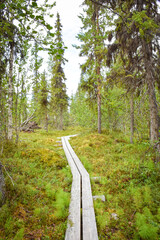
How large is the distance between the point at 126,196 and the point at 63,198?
2.62m

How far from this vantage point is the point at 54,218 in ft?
12.1

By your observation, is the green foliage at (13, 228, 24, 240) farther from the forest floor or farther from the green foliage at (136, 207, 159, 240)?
the green foliage at (136, 207, 159, 240)

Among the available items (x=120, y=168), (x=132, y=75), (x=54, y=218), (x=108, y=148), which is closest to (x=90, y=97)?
(x=108, y=148)

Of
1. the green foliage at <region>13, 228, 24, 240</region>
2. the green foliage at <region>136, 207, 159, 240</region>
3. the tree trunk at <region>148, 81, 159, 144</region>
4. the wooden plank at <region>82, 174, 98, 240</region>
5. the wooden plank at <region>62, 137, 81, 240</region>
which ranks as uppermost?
the tree trunk at <region>148, 81, 159, 144</region>

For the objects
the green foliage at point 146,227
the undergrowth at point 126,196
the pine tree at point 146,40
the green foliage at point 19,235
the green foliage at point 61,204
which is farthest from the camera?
the pine tree at point 146,40

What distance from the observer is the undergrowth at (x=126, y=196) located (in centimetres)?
358

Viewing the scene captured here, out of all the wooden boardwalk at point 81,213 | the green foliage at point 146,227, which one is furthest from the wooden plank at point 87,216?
the green foliage at point 146,227

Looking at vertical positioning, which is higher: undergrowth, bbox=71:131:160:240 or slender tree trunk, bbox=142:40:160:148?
slender tree trunk, bbox=142:40:160:148

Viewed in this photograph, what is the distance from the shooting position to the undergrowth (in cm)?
358

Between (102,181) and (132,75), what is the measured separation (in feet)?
18.0

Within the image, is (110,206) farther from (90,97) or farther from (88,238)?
(90,97)

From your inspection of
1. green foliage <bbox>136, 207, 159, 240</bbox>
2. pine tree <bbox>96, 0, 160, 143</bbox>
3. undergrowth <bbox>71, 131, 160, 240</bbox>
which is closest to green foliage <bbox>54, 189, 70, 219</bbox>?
undergrowth <bbox>71, 131, 160, 240</bbox>

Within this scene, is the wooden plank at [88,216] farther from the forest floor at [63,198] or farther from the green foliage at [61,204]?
the green foliage at [61,204]

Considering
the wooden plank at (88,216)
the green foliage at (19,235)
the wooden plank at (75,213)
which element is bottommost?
the wooden plank at (88,216)
